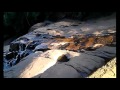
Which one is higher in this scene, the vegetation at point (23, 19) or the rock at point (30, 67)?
the vegetation at point (23, 19)

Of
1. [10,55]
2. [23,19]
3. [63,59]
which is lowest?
[10,55]

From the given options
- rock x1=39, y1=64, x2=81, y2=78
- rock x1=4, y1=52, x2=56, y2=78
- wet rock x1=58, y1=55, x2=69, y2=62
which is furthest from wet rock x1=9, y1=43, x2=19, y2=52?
rock x1=39, y1=64, x2=81, y2=78

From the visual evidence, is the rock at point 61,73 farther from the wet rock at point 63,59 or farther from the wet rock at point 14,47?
the wet rock at point 14,47

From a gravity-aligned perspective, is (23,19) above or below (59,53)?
above

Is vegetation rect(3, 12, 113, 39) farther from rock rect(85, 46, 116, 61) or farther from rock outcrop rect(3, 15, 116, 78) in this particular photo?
rock rect(85, 46, 116, 61)

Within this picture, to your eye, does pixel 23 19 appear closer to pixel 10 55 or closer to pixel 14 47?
pixel 14 47

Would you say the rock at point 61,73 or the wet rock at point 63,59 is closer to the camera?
the rock at point 61,73

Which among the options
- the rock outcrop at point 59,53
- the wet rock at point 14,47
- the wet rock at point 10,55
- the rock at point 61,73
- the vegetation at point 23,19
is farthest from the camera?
the vegetation at point 23,19

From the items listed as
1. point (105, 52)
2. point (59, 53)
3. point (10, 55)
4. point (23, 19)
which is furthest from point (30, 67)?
point (23, 19)

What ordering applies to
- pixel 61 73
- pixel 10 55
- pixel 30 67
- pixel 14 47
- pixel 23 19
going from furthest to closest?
pixel 23 19 → pixel 14 47 → pixel 10 55 → pixel 30 67 → pixel 61 73

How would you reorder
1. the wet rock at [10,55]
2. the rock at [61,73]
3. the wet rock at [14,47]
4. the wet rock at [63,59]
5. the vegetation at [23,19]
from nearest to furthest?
the rock at [61,73] < the wet rock at [63,59] < the wet rock at [10,55] < the wet rock at [14,47] < the vegetation at [23,19]

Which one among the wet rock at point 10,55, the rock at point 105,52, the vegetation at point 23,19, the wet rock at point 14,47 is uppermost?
the vegetation at point 23,19

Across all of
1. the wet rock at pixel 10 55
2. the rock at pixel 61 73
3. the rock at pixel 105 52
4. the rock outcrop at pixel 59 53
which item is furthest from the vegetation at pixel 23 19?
the rock at pixel 61 73
